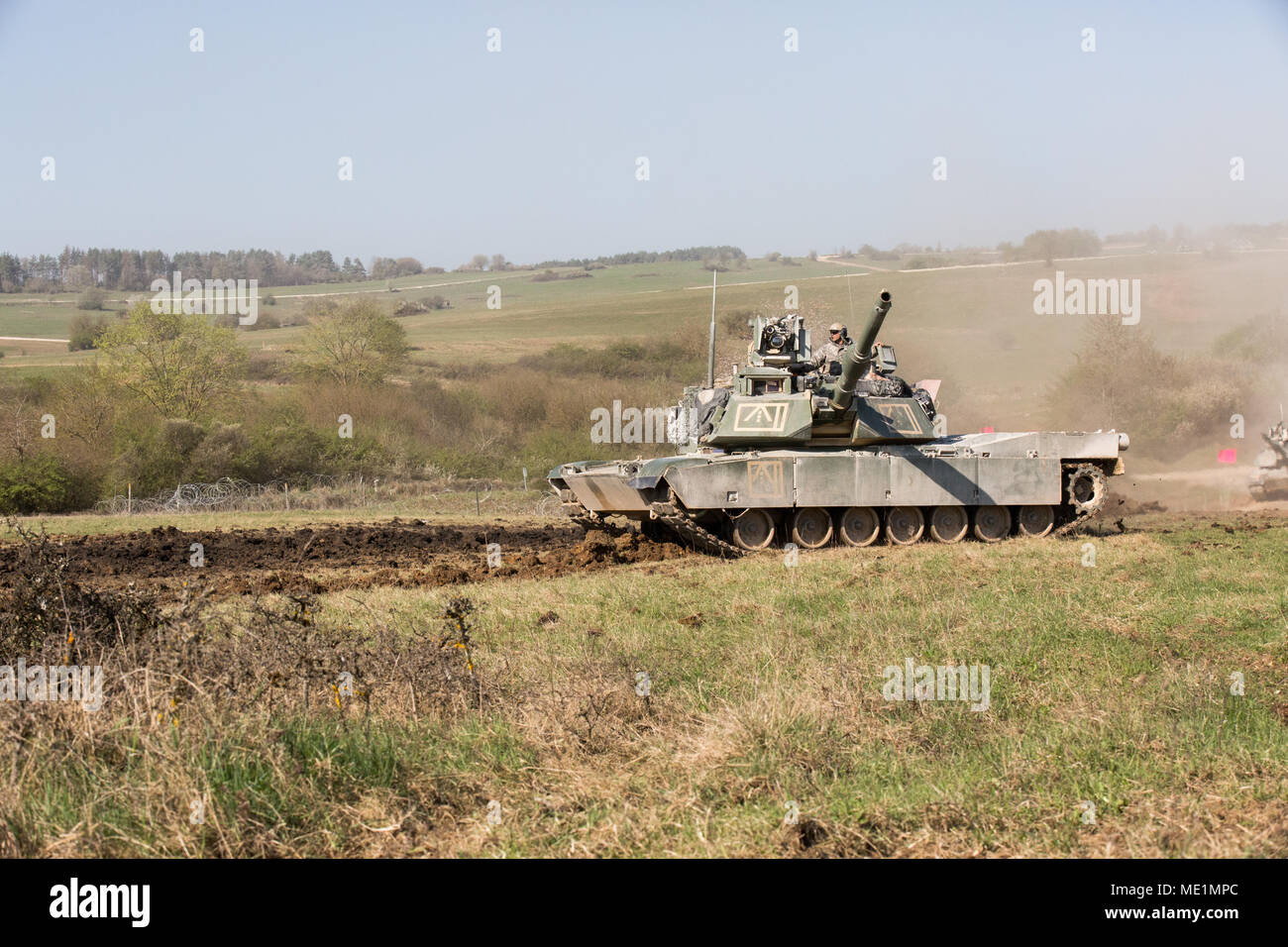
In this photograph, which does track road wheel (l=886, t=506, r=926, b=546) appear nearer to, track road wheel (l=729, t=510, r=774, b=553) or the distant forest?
track road wheel (l=729, t=510, r=774, b=553)

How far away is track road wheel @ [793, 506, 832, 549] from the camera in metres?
17.6

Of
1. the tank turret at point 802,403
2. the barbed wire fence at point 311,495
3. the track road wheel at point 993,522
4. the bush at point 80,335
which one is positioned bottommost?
the barbed wire fence at point 311,495

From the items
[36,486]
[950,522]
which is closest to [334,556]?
[950,522]

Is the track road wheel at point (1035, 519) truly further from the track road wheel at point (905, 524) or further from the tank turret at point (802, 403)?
the tank turret at point (802, 403)

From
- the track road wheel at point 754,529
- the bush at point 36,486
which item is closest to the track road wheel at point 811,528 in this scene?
the track road wheel at point 754,529

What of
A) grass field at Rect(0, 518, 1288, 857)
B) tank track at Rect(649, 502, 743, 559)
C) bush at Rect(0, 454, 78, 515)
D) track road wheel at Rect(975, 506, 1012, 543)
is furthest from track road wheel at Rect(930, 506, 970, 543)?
bush at Rect(0, 454, 78, 515)

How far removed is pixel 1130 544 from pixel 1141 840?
39.8ft

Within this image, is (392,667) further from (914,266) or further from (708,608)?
(914,266)

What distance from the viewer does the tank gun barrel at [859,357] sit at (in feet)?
45.6

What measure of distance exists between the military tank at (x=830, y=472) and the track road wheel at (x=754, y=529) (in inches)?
0.8

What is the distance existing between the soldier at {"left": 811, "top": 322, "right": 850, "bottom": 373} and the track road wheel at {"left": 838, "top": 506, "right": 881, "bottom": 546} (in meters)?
2.35

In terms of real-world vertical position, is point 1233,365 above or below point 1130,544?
above
